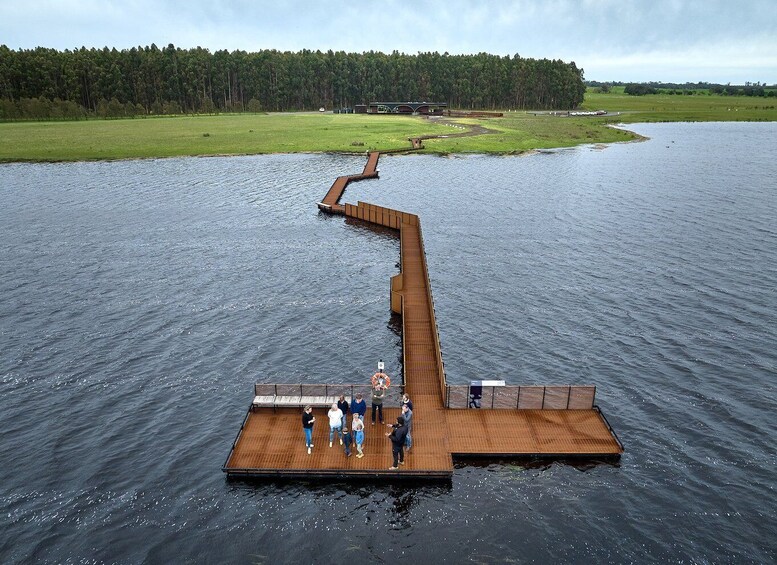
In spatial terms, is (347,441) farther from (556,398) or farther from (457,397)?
(556,398)

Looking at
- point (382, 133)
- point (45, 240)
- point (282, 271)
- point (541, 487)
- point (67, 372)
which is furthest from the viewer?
point (382, 133)

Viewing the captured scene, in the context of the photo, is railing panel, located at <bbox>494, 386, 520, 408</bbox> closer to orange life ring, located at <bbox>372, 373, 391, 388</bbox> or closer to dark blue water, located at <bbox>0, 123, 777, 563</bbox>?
dark blue water, located at <bbox>0, 123, 777, 563</bbox>

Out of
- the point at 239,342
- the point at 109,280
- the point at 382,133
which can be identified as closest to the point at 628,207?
the point at 239,342

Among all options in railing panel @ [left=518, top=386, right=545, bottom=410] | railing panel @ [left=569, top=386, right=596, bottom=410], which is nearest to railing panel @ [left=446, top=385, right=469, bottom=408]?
railing panel @ [left=518, top=386, right=545, bottom=410]

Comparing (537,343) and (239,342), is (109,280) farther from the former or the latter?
(537,343)

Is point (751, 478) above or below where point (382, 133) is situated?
below

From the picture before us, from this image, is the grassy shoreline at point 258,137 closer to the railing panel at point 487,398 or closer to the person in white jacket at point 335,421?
the railing panel at point 487,398

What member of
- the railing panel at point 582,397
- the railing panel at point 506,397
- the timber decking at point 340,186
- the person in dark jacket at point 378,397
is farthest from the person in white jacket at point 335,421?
the timber decking at point 340,186

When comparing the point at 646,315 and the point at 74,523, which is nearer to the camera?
the point at 74,523

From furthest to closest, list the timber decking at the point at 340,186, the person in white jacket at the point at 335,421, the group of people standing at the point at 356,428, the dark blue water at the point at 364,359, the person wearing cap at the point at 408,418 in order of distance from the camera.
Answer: the timber decking at the point at 340,186 → the person in white jacket at the point at 335,421 → the person wearing cap at the point at 408,418 → the group of people standing at the point at 356,428 → the dark blue water at the point at 364,359
